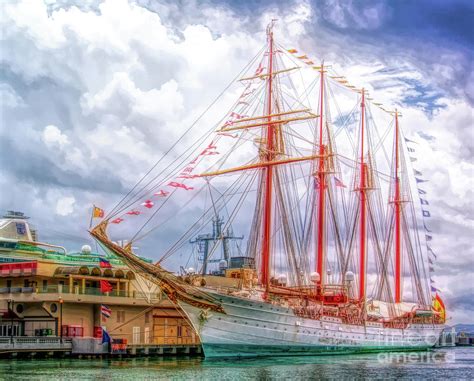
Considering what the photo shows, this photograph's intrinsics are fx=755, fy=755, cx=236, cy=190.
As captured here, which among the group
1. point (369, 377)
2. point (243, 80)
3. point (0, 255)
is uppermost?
point (243, 80)

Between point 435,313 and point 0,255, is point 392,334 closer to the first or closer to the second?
point 435,313

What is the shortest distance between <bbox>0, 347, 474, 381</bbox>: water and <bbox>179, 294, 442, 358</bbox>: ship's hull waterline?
80.3 inches

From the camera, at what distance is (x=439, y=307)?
390 ft

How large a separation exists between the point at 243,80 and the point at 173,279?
26.4 metres

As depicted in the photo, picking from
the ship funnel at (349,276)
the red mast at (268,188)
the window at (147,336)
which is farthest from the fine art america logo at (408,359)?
the window at (147,336)

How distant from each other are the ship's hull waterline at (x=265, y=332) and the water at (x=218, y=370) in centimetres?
204

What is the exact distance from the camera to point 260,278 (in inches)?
3194

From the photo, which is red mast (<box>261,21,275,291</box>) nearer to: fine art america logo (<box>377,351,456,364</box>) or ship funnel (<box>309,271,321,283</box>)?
ship funnel (<box>309,271,321,283</box>)

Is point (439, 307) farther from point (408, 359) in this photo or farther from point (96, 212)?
point (96, 212)

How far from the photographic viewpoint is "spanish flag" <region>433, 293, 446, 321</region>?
386 ft

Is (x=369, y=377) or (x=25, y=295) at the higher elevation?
(x=25, y=295)

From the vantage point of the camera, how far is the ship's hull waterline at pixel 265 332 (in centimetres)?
7275

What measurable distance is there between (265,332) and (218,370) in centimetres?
1534

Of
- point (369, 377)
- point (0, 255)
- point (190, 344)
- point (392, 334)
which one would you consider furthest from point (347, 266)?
point (0, 255)
